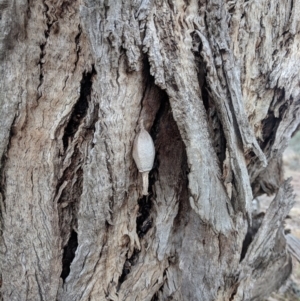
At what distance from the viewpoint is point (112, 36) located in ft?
2.61

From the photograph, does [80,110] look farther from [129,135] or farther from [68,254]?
[68,254]

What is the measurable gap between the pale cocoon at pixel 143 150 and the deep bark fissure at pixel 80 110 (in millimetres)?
162

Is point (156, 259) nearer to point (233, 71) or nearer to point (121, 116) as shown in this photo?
point (121, 116)

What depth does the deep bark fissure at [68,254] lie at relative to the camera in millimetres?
956

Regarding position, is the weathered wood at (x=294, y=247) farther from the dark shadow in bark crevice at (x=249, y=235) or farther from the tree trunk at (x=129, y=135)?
the tree trunk at (x=129, y=135)

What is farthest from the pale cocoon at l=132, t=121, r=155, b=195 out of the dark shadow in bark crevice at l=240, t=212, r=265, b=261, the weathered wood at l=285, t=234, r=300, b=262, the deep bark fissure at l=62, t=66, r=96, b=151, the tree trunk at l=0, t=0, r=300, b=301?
the weathered wood at l=285, t=234, r=300, b=262

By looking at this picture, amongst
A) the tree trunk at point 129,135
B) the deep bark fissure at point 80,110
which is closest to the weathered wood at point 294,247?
the tree trunk at point 129,135

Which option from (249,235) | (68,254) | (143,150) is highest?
(143,150)

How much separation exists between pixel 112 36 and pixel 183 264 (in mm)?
716

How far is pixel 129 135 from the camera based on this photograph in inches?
35.0

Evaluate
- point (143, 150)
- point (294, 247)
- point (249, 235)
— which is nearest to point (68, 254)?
point (143, 150)

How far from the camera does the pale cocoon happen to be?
87 centimetres

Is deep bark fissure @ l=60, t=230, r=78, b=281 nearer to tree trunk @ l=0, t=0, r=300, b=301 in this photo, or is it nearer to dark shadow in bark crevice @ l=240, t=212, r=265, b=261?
tree trunk @ l=0, t=0, r=300, b=301

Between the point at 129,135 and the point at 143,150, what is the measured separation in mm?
58
